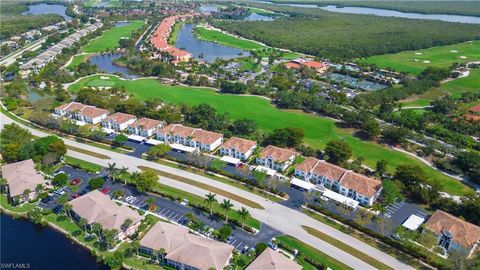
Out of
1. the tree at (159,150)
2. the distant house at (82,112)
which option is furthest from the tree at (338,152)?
the distant house at (82,112)

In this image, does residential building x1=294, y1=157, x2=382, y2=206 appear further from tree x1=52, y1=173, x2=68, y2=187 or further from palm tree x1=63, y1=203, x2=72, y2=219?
tree x1=52, y1=173, x2=68, y2=187

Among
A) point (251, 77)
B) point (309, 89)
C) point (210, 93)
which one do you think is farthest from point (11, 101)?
point (309, 89)

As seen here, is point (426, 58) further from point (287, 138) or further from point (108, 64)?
point (108, 64)

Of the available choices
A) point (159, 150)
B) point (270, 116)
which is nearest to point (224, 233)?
point (159, 150)

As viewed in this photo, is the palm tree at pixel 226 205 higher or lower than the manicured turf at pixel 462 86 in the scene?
lower

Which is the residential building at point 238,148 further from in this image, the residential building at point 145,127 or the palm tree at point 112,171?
the palm tree at point 112,171
